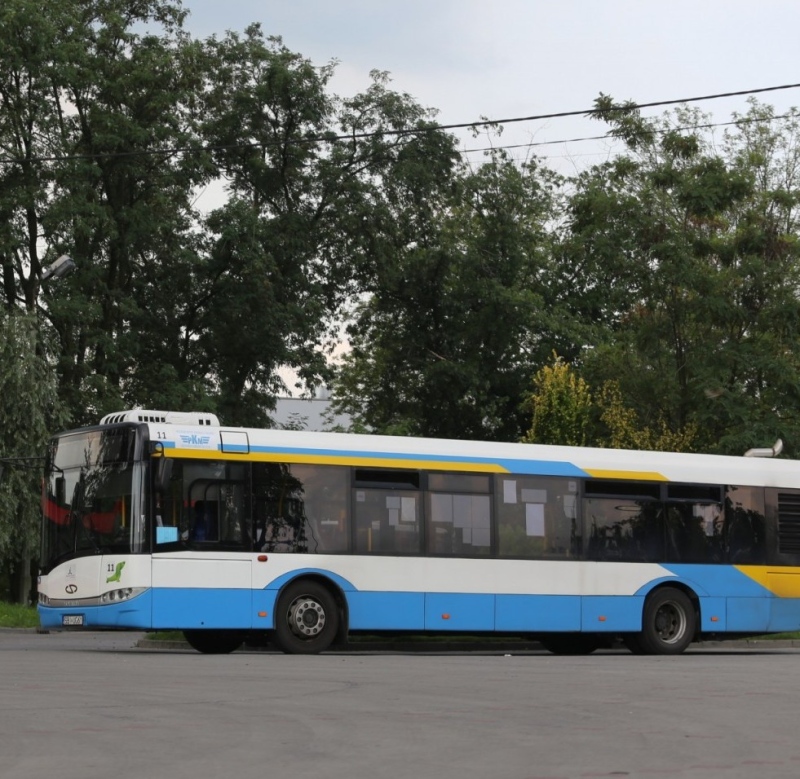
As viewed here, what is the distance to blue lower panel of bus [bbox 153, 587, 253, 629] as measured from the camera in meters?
19.8

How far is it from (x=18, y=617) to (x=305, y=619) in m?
18.3

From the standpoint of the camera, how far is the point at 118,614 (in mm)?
19734

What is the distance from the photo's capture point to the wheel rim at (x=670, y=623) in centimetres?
2333

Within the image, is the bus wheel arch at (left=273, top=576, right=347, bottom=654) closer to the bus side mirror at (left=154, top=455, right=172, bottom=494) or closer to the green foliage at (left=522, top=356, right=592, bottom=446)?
the bus side mirror at (left=154, top=455, right=172, bottom=494)

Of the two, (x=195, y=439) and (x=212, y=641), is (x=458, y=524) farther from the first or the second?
(x=195, y=439)

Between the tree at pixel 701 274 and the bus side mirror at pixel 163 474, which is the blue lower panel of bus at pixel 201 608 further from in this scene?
the tree at pixel 701 274

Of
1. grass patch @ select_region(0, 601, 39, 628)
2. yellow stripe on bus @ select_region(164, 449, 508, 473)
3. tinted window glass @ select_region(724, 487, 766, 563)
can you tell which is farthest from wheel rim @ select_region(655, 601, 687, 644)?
grass patch @ select_region(0, 601, 39, 628)

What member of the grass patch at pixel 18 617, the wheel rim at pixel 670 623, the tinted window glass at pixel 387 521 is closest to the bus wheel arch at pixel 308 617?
the tinted window glass at pixel 387 521

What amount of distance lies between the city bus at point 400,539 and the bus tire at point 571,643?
4 centimetres

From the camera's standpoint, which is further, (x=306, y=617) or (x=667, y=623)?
(x=667, y=623)

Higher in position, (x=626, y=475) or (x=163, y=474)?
(x=626, y=475)

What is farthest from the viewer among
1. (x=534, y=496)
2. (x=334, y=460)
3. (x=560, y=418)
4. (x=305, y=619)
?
(x=560, y=418)

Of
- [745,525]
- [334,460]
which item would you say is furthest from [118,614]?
[745,525]
